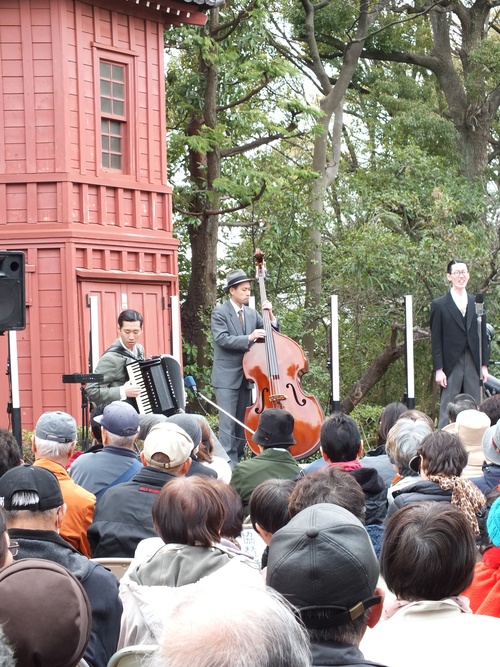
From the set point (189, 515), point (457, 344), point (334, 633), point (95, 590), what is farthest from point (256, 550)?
point (457, 344)

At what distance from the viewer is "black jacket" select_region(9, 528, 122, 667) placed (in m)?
3.30

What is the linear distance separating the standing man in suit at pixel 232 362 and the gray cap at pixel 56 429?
4309 mm

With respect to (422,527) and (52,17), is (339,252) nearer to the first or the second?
(52,17)

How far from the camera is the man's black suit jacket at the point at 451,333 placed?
9.80 metres

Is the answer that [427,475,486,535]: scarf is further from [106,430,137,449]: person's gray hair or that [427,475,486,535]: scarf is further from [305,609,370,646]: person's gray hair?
[305,609,370,646]: person's gray hair

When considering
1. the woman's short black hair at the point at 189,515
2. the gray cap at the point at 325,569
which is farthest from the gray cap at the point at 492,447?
the gray cap at the point at 325,569

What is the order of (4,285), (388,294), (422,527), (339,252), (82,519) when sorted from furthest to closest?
1. (339,252)
2. (388,294)
3. (4,285)
4. (82,519)
5. (422,527)

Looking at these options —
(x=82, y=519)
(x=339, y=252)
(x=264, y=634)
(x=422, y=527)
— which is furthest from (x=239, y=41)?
(x=264, y=634)

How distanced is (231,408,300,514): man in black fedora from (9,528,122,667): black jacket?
2003 mm

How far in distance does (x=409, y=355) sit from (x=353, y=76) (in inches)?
585

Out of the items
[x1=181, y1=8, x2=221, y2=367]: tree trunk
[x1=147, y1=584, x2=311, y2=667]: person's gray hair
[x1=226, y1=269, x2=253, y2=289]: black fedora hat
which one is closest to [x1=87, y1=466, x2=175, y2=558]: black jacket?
[x1=147, y1=584, x2=311, y2=667]: person's gray hair

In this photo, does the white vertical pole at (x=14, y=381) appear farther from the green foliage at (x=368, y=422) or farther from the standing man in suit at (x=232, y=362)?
the green foliage at (x=368, y=422)

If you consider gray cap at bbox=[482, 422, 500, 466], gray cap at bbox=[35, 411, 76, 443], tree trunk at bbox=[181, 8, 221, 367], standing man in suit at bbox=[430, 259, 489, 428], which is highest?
tree trunk at bbox=[181, 8, 221, 367]

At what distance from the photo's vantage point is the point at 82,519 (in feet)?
15.3
